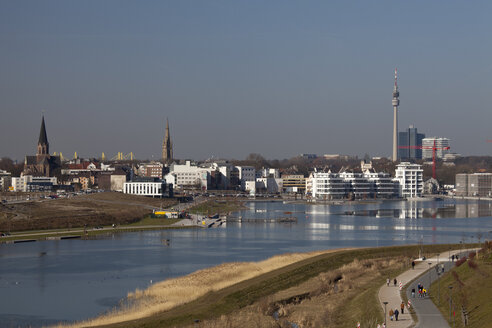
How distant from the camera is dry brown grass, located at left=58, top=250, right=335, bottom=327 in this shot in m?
20.5

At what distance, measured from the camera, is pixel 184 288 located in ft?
78.6

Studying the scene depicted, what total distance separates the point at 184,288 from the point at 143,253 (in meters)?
12.6

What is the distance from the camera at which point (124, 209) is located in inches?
2522

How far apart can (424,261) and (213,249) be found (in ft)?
38.1

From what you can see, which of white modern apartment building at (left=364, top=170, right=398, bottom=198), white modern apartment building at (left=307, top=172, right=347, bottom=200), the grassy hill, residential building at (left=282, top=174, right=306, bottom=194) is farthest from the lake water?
residential building at (left=282, top=174, right=306, bottom=194)

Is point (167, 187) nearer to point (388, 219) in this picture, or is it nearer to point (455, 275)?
point (388, 219)

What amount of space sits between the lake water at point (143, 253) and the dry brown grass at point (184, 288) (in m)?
0.98

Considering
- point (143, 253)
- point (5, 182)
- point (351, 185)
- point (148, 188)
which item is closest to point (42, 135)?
point (5, 182)

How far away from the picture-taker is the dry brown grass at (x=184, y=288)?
2045cm

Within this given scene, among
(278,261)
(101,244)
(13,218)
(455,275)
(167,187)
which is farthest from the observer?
(167,187)

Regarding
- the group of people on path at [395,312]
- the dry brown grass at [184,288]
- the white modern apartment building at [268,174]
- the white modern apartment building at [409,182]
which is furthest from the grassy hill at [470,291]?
the white modern apartment building at [268,174]

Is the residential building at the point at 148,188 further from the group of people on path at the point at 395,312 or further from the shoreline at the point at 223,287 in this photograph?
the group of people on path at the point at 395,312

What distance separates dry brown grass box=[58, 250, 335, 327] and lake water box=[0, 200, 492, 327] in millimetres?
978

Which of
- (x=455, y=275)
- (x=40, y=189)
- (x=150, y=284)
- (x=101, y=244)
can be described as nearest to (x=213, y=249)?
(x=101, y=244)
